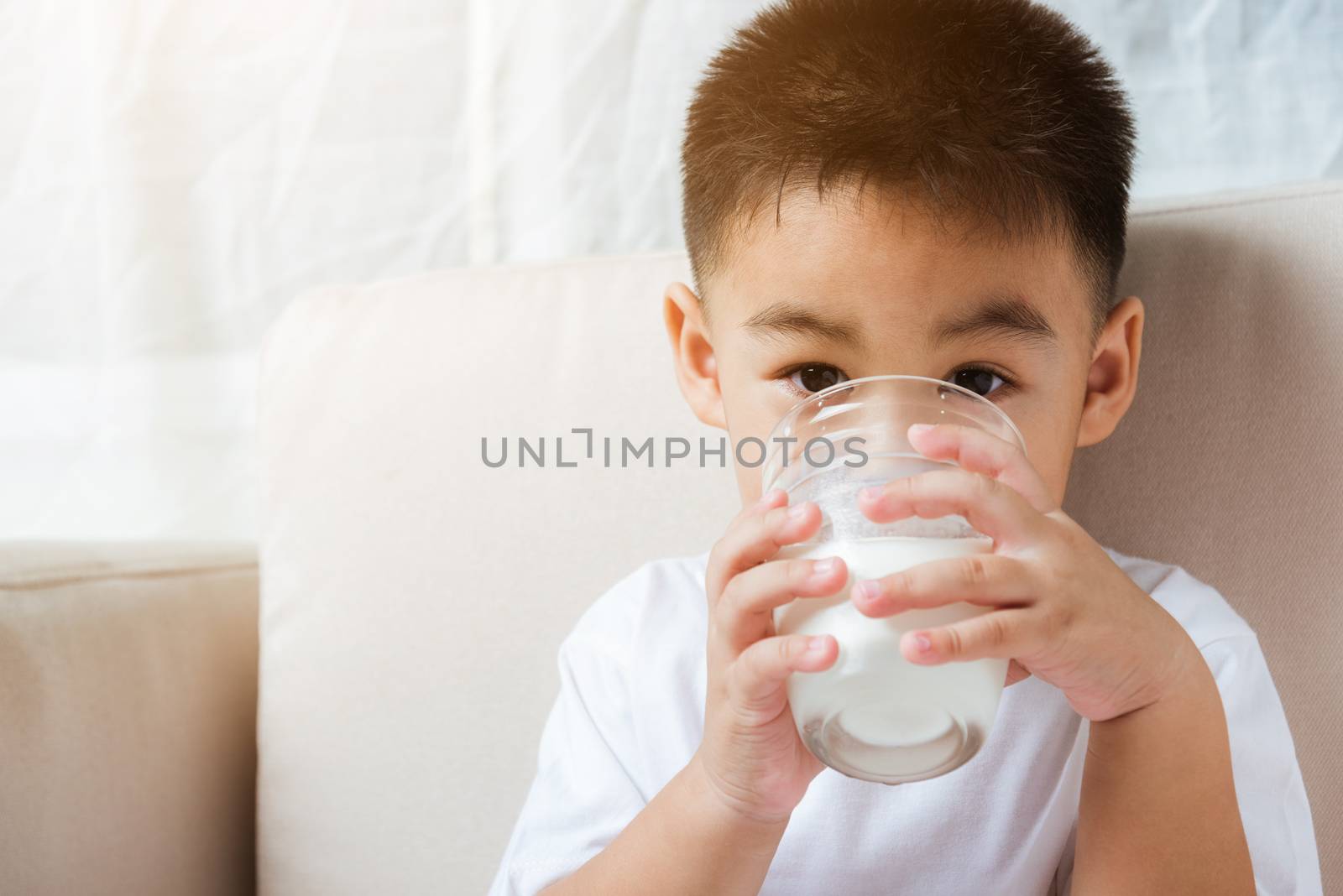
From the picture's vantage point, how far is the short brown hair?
2.46ft

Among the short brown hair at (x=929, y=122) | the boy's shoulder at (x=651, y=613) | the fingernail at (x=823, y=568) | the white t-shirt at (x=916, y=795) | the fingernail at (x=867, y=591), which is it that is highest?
the short brown hair at (x=929, y=122)

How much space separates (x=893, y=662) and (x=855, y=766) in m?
0.07

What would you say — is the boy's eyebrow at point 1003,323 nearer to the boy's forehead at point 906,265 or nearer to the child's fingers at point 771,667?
the boy's forehead at point 906,265

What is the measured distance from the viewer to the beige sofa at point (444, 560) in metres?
0.84

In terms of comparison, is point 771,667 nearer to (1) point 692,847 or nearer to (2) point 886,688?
(2) point 886,688

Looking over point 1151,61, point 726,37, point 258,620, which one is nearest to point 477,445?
point 258,620

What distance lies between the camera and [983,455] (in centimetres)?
57

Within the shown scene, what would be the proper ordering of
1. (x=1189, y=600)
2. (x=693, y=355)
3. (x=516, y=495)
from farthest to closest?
1. (x=516, y=495)
2. (x=693, y=355)
3. (x=1189, y=600)

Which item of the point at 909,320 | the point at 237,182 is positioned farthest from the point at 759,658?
→ the point at 237,182

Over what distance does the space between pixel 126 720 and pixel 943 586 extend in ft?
2.36

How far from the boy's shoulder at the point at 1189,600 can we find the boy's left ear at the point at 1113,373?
4.2 inches

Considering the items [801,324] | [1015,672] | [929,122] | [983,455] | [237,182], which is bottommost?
[1015,672]

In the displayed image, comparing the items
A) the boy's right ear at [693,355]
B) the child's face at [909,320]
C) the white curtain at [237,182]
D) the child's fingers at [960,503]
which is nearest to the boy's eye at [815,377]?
the child's face at [909,320]

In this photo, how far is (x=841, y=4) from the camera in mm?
893
